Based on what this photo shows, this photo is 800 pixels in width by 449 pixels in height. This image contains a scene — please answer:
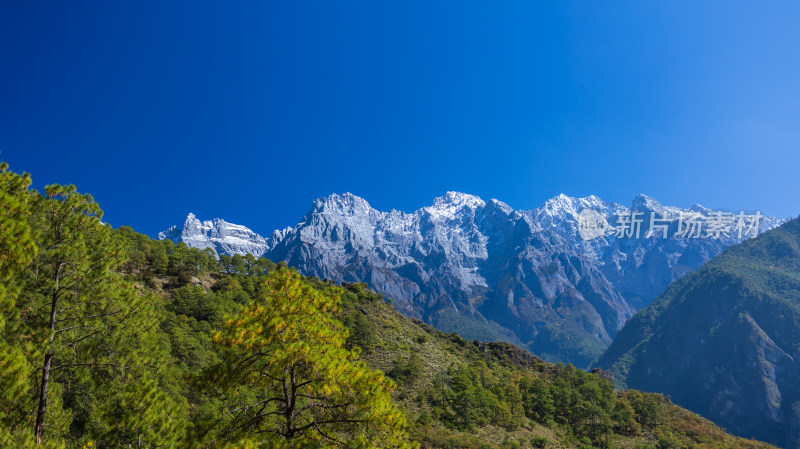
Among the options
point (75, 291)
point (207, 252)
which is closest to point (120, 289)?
point (75, 291)

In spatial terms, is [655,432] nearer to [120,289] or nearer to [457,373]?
[457,373]

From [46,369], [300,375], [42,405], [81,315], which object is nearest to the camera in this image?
[300,375]

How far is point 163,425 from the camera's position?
1461 cm

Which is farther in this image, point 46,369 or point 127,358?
point 127,358

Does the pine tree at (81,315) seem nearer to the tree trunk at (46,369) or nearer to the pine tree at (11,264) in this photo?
the tree trunk at (46,369)

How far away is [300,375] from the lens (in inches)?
441

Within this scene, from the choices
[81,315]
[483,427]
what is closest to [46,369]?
[81,315]

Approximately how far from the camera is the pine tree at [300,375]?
10359mm

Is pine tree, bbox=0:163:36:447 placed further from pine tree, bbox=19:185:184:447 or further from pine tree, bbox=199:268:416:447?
pine tree, bbox=199:268:416:447

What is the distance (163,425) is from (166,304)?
5456 centimetres

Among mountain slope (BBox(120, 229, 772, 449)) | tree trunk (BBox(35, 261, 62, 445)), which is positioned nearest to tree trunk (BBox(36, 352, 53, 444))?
tree trunk (BBox(35, 261, 62, 445))

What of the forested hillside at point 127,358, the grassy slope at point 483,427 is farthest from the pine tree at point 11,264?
the grassy slope at point 483,427

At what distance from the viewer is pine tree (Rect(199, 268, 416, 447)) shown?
1036 centimetres

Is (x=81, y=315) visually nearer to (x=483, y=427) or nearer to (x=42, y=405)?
(x=42, y=405)
